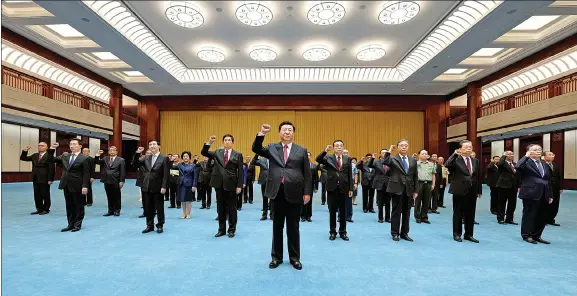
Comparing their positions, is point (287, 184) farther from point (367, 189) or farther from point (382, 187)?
point (367, 189)

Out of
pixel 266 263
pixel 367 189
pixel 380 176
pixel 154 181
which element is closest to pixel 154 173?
pixel 154 181

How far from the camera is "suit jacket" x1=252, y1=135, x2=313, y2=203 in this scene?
3703mm

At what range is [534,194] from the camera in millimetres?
5074

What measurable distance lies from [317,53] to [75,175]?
9599mm

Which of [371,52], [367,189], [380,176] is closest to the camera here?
[380,176]

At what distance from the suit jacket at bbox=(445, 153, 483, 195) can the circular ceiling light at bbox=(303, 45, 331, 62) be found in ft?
27.8

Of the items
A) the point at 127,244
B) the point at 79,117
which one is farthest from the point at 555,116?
the point at 79,117

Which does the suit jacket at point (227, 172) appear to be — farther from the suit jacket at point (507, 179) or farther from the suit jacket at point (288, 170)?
the suit jacket at point (507, 179)

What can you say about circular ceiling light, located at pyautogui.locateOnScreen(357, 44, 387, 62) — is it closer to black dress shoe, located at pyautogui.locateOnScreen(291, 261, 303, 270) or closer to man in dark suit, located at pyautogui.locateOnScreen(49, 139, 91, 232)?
man in dark suit, located at pyautogui.locateOnScreen(49, 139, 91, 232)

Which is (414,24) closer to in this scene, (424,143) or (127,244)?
(127,244)

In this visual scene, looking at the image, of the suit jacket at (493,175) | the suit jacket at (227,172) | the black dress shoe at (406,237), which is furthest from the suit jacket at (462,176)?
the suit jacket at (227,172)

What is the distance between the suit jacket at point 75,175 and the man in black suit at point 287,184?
339cm

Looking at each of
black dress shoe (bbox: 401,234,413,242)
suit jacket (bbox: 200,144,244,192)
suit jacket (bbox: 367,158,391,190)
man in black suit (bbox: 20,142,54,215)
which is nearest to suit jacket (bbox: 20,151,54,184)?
man in black suit (bbox: 20,142,54,215)

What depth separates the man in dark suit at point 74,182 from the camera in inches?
215
